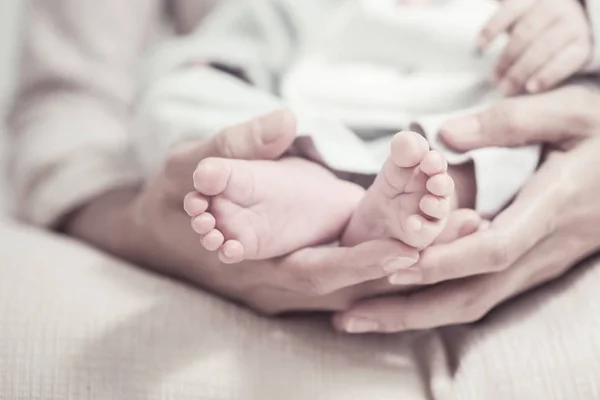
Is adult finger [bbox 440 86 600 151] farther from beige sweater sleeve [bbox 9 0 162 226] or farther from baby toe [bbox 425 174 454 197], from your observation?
beige sweater sleeve [bbox 9 0 162 226]

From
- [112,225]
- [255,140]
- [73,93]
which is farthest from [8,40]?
[255,140]

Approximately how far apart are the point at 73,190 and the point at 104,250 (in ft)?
0.27

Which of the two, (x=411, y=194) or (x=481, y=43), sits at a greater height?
(x=481, y=43)

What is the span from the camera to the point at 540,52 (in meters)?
0.59

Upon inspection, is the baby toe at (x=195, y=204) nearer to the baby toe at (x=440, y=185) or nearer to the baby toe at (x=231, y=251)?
the baby toe at (x=231, y=251)

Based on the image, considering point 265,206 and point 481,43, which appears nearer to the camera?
point 265,206

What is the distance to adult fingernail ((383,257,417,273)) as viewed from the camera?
47 centimetres

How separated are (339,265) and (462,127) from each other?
0.51 ft

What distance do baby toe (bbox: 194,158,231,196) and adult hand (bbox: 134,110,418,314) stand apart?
64 mm

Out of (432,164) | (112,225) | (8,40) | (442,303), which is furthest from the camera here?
(8,40)

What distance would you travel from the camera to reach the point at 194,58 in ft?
2.43

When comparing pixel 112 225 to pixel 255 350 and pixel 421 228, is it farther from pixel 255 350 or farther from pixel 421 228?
pixel 421 228

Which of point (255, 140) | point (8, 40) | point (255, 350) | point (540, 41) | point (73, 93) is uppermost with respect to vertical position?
point (8, 40)

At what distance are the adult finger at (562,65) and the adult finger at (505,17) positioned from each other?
50 mm
